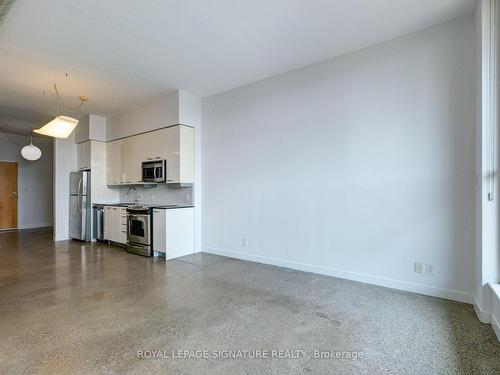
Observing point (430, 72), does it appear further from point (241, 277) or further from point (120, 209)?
point (120, 209)

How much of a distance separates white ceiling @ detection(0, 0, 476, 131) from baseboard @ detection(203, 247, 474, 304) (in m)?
2.87

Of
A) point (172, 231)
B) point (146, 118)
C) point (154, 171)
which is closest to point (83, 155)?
point (146, 118)

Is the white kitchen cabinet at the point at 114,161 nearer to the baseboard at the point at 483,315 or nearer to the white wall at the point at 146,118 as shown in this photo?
the white wall at the point at 146,118

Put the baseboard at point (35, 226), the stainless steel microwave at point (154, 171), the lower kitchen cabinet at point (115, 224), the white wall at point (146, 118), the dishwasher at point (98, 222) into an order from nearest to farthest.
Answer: the white wall at point (146, 118) < the stainless steel microwave at point (154, 171) < the lower kitchen cabinet at point (115, 224) < the dishwasher at point (98, 222) < the baseboard at point (35, 226)

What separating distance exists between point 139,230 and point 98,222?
1805mm

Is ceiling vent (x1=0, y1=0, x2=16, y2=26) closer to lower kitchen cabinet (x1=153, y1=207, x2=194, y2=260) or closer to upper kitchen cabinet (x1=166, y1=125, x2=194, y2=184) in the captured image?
upper kitchen cabinet (x1=166, y1=125, x2=194, y2=184)

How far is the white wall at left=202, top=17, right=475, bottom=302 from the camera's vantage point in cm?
295

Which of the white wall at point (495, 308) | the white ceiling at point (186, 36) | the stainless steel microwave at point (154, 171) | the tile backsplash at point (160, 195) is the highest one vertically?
the white ceiling at point (186, 36)

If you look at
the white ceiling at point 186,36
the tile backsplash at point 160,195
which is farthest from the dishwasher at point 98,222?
the white ceiling at point 186,36

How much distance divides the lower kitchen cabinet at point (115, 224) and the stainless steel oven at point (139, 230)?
0.25 metres

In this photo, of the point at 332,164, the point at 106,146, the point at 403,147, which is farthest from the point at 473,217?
the point at 106,146

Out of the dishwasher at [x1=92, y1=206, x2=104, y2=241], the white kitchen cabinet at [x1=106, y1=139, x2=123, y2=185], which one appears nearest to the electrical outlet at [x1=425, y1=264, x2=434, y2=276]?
the white kitchen cabinet at [x1=106, y1=139, x2=123, y2=185]

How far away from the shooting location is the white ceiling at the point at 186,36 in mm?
2730

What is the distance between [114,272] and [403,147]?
416 centimetres
